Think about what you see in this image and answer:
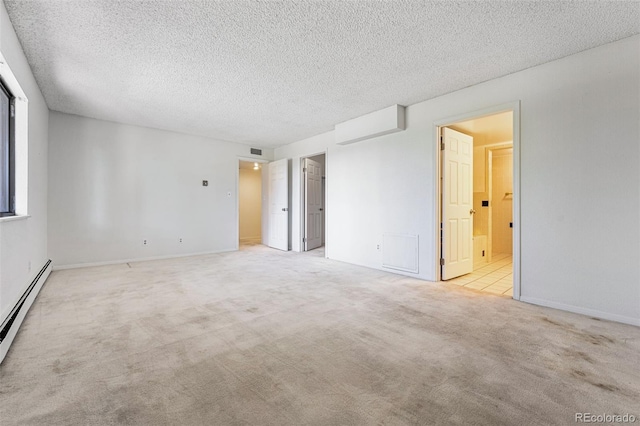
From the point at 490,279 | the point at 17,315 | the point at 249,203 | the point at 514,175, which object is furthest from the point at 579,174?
the point at 249,203

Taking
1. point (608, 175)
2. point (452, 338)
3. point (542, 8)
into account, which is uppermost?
point (542, 8)

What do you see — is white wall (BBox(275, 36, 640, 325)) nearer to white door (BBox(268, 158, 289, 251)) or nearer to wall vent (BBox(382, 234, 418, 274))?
wall vent (BBox(382, 234, 418, 274))

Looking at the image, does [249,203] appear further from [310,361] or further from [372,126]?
[310,361]

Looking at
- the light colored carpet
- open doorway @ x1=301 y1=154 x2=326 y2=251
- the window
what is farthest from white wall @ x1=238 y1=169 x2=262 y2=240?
the window

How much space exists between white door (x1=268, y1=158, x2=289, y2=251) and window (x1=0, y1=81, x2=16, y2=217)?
4534mm

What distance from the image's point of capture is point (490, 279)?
13.5 feet

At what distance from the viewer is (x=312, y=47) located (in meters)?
2.71

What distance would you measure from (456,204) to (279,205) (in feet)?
13.8

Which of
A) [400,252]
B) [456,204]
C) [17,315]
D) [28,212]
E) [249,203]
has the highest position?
[249,203]

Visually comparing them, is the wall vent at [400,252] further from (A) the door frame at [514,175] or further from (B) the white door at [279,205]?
(B) the white door at [279,205]

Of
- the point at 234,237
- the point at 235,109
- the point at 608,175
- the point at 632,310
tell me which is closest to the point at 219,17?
the point at 235,109

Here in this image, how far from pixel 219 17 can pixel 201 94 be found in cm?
176

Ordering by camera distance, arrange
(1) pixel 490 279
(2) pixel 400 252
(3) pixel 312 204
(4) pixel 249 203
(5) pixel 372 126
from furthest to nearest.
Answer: (4) pixel 249 203, (3) pixel 312 204, (5) pixel 372 126, (2) pixel 400 252, (1) pixel 490 279

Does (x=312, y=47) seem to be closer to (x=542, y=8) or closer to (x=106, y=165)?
(x=542, y=8)
